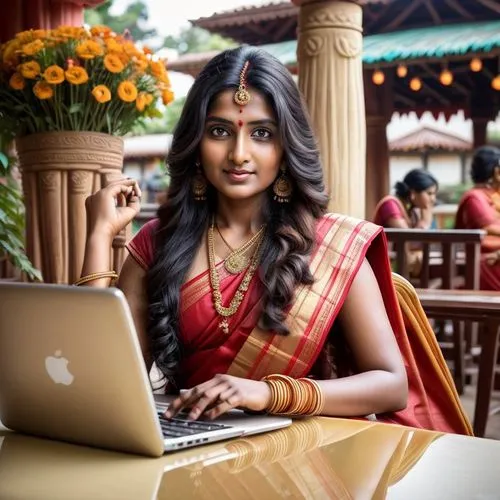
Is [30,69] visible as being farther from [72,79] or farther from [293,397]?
[293,397]

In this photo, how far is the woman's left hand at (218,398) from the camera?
1250mm

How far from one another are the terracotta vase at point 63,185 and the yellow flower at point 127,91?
133mm

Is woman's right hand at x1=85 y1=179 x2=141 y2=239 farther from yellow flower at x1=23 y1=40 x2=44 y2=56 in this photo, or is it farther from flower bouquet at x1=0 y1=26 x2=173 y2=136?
yellow flower at x1=23 y1=40 x2=44 y2=56

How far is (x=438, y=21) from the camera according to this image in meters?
8.30

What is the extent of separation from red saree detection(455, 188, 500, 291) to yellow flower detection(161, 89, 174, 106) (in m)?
3.13

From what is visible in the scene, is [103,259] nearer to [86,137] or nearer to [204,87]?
[204,87]

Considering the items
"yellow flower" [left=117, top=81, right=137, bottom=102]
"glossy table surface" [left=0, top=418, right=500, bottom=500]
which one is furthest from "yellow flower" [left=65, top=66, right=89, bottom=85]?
"glossy table surface" [left=0, top=418, right=500, bottom=500]

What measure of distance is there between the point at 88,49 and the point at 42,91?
0.60 feet

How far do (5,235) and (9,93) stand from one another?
559 mm

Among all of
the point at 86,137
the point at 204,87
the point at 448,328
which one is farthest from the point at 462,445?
the point at 448,328

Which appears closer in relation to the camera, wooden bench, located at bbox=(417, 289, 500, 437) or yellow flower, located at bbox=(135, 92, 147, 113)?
yellow flower, located at bbox=(135, 92, 147, 113)

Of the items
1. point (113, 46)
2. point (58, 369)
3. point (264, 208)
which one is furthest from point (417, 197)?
point (58, 369)

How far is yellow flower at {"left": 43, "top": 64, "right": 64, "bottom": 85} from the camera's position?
8.46 feet

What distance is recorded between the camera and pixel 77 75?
8.53 ft
